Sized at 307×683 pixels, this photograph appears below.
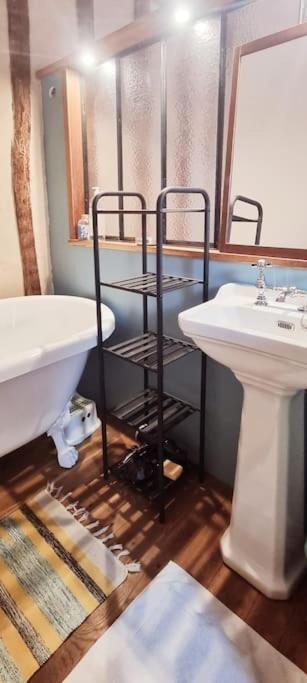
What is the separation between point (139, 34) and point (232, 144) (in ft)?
2.34

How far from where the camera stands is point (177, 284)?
1.35 metres

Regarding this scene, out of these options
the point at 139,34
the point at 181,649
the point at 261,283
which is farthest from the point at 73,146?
the point at 181,649

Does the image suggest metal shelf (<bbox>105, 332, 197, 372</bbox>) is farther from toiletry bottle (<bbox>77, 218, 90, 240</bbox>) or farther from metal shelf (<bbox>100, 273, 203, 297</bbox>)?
toiletry bottle (<bbox>77, 218, 90, 240</bbox>)

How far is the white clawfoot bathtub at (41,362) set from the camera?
4.27 ft

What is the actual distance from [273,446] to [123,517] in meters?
0.75

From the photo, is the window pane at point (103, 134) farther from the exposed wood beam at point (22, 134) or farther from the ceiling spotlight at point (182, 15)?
the ceiling spotlight at point (182, 15)

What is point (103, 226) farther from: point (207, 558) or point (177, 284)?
point (207, 558)

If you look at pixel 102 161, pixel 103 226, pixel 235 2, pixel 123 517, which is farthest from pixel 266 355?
pixel 102 161

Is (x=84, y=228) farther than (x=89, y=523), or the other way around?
(x=84, y=228)

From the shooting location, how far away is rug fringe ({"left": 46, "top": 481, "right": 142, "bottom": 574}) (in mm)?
1277

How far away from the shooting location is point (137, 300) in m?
1.76

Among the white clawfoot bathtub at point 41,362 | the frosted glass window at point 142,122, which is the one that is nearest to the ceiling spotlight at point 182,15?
the frosted glass window at point 142,122

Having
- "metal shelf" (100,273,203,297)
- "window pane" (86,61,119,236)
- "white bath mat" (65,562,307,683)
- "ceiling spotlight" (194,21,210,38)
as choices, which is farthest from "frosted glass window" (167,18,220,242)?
"white bath mat" (65,562,307,683)

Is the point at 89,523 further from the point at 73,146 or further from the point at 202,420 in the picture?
the point at 73,146
